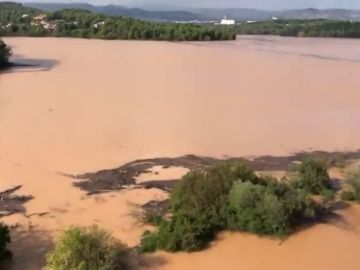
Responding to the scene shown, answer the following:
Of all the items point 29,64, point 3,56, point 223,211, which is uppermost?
point 3,56

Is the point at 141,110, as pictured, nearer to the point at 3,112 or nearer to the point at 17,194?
the point at 3,112

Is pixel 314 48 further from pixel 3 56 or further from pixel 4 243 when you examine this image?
pixel 4 243

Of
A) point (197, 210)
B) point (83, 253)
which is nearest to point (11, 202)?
point (83, 253)

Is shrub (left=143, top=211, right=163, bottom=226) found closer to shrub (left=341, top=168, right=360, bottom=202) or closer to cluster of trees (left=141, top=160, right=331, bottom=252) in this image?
cluster of trees (left=141, top=160, right=331, bottom=252)

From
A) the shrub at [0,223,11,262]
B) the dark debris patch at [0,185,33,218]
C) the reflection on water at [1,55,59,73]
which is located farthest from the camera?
the reflection on water at [1,55,59,73]

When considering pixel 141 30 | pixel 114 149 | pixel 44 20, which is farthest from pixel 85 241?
pixel 44 20

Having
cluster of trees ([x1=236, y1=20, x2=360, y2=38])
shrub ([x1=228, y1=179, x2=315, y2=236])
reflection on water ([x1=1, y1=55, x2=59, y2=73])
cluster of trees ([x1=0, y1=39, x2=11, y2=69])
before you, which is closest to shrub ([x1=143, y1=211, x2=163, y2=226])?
shrub ([x1=228, y1=179, x2=315, y2=236])

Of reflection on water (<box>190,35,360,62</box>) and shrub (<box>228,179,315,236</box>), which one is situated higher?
reflection on water (<box>190,35,360,62</box>)
